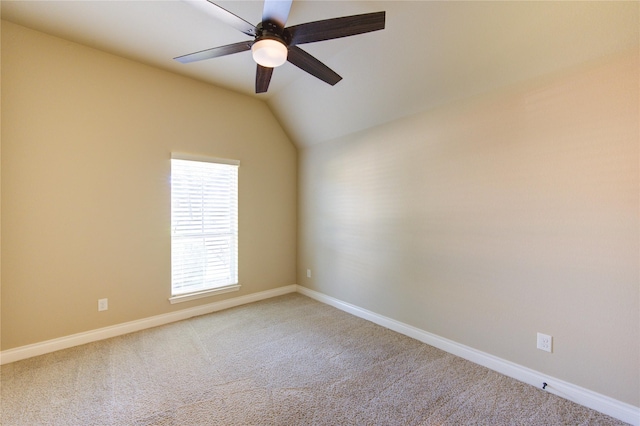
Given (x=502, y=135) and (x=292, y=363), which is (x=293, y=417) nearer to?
(x=292, y=363)

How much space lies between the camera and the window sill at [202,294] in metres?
3.35

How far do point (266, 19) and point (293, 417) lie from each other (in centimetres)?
251

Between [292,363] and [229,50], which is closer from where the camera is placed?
[229,50]

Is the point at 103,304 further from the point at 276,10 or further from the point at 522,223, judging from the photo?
the point at 522,223

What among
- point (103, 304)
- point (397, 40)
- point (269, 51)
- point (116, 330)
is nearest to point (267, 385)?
point (116, 330)

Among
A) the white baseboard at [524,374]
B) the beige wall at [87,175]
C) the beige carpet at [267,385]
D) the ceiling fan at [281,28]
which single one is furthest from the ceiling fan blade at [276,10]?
the white baseboard at [524,374]

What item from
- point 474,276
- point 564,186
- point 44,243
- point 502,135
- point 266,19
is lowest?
point 474,276

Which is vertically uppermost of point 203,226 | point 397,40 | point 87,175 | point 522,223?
point 397,40

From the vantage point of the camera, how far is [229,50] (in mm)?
1951

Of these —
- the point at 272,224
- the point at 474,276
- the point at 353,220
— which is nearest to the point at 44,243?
the point at 272,224

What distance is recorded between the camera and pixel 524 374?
216 centimetres

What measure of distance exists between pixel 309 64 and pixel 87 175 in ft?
8.30

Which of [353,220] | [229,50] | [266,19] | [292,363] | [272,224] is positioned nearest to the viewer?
[266,19]

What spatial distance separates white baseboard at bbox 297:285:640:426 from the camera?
178cm
